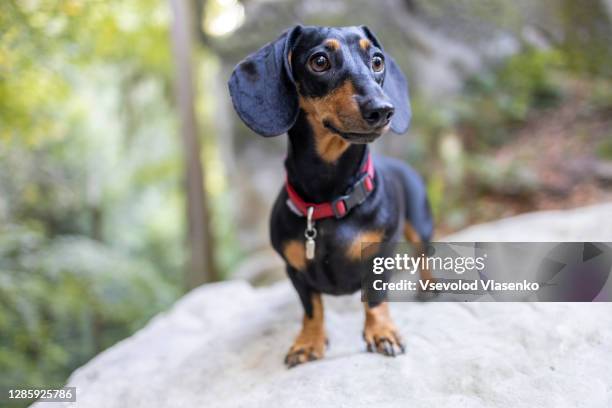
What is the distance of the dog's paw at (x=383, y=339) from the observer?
2.05m

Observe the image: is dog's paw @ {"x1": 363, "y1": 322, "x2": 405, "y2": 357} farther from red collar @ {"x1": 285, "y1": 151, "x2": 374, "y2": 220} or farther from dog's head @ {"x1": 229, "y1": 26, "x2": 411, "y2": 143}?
dog's head @ {"x1": 229, "y1": 26, "x2": 411, "y2": 143}

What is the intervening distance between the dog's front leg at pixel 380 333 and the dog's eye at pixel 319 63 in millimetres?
1044

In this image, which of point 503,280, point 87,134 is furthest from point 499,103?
point 87,134

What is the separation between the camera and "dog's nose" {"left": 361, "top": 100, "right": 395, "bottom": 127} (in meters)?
1.58

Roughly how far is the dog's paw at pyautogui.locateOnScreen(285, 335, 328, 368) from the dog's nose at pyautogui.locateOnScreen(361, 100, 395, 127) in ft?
3.56

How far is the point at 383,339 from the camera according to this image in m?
2.08

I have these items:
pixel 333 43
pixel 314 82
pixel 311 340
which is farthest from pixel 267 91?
pixel 311 340

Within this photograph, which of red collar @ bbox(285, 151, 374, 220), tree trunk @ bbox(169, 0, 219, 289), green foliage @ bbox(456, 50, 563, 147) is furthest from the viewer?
green foliage @ bbox(456, 50, 563, 147)

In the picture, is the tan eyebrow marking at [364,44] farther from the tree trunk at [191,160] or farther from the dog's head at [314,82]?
the tree trunk at [191,160]

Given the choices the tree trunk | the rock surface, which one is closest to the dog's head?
the rock surface

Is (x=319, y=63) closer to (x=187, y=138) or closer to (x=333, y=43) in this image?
(x=333, y=43)

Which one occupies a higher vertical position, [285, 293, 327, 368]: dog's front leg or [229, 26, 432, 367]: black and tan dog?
[229, 26, 432, 367]: black and tan dog

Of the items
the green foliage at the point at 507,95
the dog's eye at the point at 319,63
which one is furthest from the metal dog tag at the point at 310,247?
the green foliage at the point at 507,95

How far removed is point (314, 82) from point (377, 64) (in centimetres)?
30
